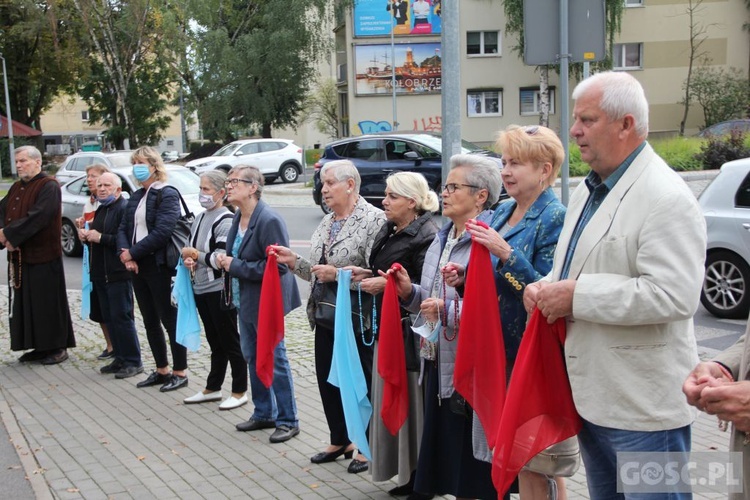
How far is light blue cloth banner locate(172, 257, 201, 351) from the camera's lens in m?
7.41

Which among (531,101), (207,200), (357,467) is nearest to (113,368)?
(207,200)

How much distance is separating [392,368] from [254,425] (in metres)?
2.09

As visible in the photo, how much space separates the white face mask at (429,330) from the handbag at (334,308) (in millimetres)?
859

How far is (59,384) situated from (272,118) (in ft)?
146

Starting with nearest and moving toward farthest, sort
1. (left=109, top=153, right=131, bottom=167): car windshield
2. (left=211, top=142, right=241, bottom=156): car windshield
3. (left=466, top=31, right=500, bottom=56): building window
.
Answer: (left=109, top=153, right=131, bottom=167): car windshield < (left=211, top=142, right=241, bottom=156): car windshield < (left=466, top=31, right=500, bottom=56): building window

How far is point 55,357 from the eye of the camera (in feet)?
30.3

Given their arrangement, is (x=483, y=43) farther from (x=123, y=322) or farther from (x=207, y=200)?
(x=207, y=200)

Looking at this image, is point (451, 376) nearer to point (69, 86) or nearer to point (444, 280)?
point (444, 280)

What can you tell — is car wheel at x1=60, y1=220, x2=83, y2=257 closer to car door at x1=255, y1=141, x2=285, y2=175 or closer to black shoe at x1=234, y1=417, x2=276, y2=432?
black shoe at x1=234, y1=417, x2=276, y2=432

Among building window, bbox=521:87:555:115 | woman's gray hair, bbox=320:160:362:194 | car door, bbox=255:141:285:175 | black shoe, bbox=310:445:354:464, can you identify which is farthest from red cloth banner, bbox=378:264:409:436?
building window, bbox=521:87:555:115

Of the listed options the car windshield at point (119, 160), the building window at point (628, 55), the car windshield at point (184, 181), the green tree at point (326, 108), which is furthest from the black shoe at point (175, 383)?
the green tree at point (326, 108)

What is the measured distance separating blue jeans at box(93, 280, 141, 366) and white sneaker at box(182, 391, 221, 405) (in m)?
1.26

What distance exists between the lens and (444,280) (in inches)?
173

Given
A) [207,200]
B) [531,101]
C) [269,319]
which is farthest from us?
[531,101]
